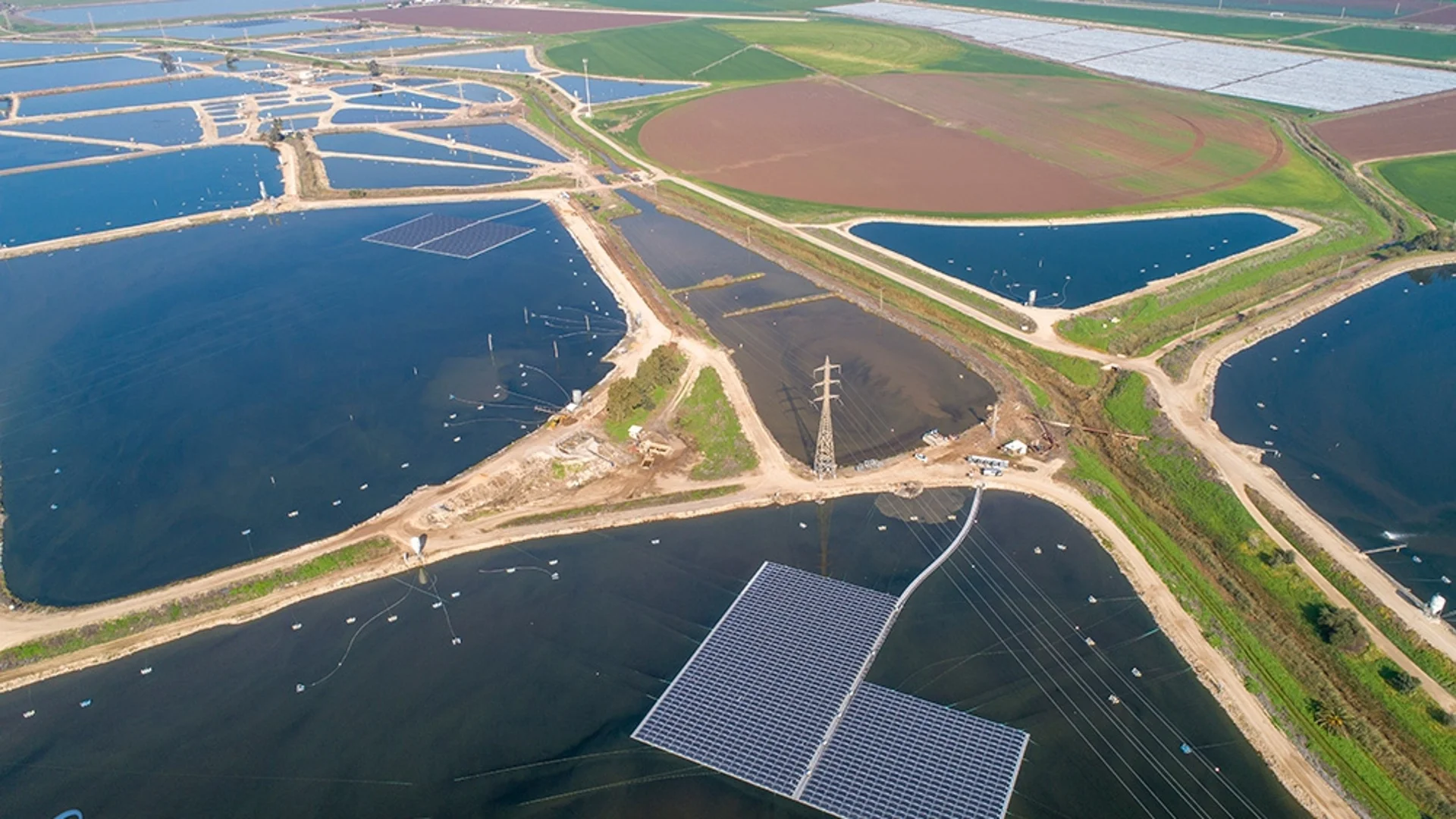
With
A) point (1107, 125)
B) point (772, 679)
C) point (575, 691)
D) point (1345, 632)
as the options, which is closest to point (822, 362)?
point (772, 679)

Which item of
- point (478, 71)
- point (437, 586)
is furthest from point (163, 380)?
point (478, 71)

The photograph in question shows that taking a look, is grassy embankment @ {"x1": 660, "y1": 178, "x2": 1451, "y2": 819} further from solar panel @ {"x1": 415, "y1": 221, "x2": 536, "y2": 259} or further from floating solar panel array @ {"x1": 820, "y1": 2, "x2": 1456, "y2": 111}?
floating solar panel array @ {"x1": 820, "y1": 2, "x2": 1456, "y2": 111}

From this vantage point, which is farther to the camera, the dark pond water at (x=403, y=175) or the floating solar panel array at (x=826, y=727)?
the dark pond water at (x=403, y=175)

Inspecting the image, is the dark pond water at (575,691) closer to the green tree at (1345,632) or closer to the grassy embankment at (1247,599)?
the grassy embankment at (1247,599)

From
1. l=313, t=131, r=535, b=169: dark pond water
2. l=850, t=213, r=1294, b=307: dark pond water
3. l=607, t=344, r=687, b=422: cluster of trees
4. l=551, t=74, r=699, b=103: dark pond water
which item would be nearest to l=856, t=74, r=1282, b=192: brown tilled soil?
l=850, t=213, r=1294, b=307: dark pond water

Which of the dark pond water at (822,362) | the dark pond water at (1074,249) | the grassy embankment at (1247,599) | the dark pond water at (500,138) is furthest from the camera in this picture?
A: the dark pond water at (500,138)

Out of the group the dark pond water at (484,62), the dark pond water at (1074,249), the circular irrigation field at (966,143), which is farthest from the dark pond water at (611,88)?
the dark pond water at (1074,249)
